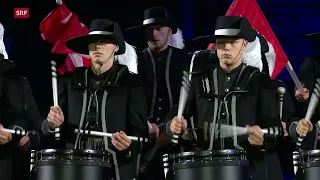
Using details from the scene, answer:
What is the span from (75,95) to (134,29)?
119 cm

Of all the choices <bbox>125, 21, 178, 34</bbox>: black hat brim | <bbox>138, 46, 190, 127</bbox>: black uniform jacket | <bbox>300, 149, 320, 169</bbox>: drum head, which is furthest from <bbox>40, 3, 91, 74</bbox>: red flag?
<bbox>300, 149, 320, 169</bbox>: drum head

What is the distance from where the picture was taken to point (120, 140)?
5234 mm

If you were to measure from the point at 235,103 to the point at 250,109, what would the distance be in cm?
10

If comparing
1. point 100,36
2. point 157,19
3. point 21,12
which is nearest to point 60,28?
point 21,12

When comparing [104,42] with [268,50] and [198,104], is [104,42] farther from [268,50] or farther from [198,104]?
[268,50]

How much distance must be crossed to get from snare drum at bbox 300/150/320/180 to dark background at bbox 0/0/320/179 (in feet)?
8.91

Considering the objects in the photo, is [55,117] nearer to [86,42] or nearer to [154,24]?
[86,42]

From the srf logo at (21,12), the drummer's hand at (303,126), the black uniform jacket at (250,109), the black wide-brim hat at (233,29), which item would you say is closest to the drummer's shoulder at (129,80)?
the black uniform jacket at (250,109)

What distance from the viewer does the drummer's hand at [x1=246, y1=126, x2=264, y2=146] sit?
5.04 meters

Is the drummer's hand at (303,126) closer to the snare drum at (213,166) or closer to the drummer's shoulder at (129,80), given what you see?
the snare drum at (213,166)

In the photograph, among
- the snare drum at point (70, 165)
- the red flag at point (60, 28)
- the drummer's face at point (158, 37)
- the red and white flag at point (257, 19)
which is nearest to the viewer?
the snare drum at point (70, 165)

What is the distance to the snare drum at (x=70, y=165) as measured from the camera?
15.9 feet

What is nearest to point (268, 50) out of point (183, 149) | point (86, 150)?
point (183, 149)

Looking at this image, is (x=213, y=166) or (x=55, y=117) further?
(x=55, y=117)
